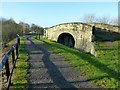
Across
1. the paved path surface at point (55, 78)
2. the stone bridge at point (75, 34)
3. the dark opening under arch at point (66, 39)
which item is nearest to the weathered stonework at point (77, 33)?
the stone bridge at point (75, 34)

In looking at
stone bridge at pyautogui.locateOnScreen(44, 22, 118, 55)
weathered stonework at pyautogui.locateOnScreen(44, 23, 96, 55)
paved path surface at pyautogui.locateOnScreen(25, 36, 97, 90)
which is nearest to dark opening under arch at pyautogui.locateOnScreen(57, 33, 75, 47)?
stone bridge at pyautogui.locateOnScreen(44, 22, 118, 55)

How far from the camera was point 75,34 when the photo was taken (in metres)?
26.8

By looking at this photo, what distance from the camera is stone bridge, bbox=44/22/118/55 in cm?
2228

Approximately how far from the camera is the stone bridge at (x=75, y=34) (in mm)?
22280

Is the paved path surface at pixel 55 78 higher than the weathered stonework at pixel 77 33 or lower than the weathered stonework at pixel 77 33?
lower

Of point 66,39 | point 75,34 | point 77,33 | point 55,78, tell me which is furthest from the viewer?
point 66,39

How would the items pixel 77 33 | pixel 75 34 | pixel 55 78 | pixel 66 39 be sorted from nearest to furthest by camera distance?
pixel 55 78, pixel 77 33, pixel 75 34, pixel 66 39

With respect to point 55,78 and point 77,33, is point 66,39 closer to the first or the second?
point 77,33

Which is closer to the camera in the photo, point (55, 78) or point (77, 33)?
point (55, 78)

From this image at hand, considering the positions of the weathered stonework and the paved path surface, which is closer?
the paved path surface

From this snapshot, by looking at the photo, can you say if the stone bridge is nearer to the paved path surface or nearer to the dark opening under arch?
the dark opening under arch

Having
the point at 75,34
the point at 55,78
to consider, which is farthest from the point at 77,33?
the point at 55,78

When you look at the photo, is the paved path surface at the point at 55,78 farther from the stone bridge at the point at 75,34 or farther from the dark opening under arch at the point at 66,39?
the dark opening under arch at the point at 66,39

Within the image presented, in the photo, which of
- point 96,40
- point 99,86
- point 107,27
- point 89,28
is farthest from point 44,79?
point 107,27
